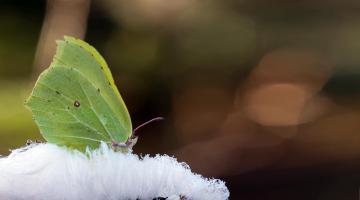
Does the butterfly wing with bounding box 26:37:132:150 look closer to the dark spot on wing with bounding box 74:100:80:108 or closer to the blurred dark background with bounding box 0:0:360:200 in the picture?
the dark spot on wing with bounding box 74:100:80:108

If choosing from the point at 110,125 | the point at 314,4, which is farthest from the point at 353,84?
the point at 110,125

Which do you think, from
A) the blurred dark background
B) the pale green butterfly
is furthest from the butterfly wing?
the blurred dark background

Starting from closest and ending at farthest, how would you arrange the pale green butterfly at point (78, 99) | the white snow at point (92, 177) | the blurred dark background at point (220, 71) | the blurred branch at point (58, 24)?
the white snow at point (92, 177) < the pale green butterfly at point (78, 99) < the blurred dark background at point (220, 71) < the blurred branch at point (58, 24)

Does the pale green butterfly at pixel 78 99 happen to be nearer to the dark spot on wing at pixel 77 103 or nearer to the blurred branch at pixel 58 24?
the dark spot on wing at pixel 77 103

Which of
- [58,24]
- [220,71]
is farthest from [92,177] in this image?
[58,24]

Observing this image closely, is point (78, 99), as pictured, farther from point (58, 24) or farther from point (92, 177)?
point (58, 24)

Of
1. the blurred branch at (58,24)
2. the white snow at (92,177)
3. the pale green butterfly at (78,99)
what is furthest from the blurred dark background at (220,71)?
the white snow at (92,177)
